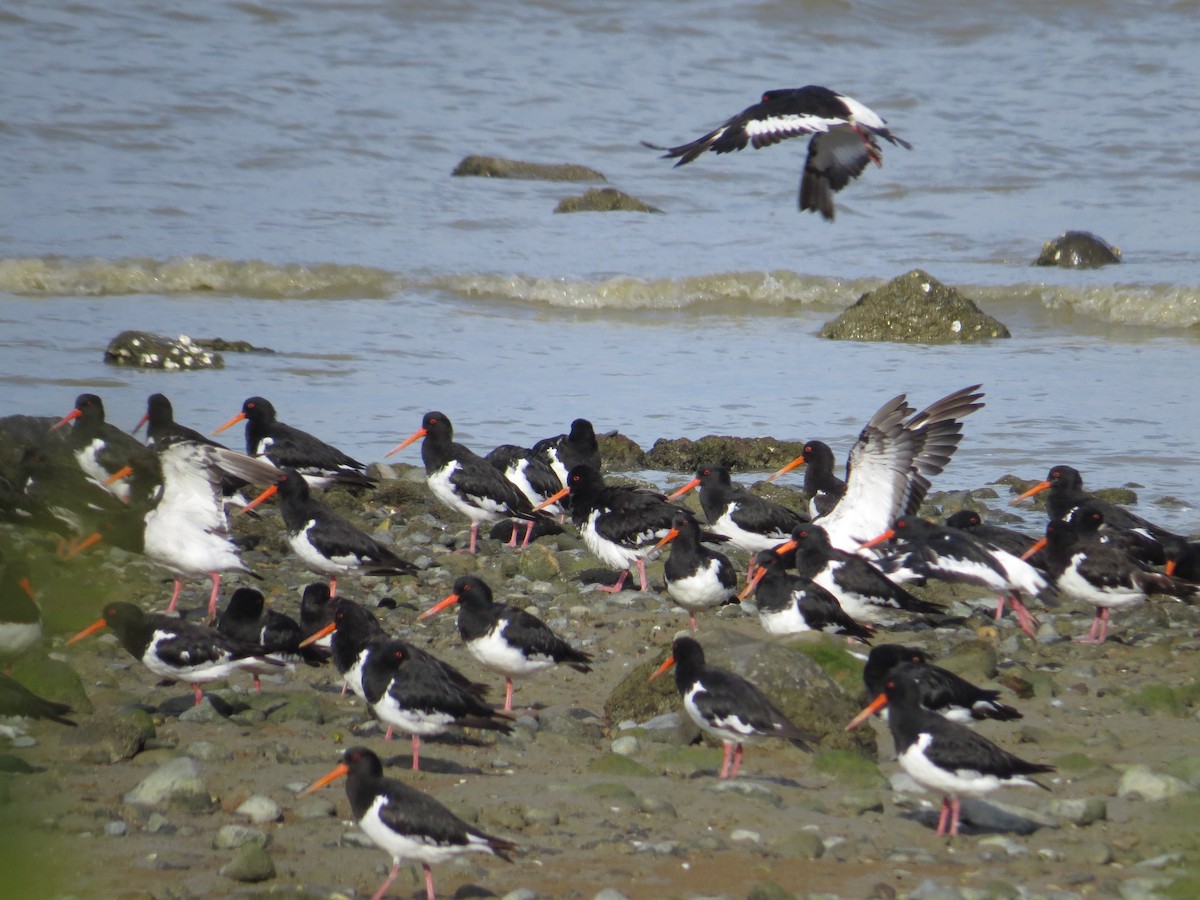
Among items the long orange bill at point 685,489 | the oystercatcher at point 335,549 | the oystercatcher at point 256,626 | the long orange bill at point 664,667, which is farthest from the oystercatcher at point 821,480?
the oystercatcher at point 256,626

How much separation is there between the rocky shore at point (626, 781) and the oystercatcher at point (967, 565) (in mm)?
265

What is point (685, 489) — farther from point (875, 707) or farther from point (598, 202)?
point (598, 202)

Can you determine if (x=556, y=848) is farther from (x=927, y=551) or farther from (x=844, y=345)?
(x=844, y=345)

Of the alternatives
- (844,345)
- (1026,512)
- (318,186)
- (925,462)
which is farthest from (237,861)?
(318,186)

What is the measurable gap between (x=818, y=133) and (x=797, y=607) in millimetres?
3449

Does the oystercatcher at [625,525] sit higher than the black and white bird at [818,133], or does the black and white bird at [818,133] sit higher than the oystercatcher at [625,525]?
the black and white bird at [818,133]

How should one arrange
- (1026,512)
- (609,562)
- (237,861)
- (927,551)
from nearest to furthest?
(237,861) < (927,551) < (609,562) < (1026,512)

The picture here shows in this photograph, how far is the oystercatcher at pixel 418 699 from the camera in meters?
4.98

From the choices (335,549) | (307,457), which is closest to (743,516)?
(335,549)

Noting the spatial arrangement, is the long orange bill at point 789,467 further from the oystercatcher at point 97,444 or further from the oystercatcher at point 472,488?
the oystercatcher at point 97,444

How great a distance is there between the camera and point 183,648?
5.40 meters

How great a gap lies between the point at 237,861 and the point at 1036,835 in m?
2.46

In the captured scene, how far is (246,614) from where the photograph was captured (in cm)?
602

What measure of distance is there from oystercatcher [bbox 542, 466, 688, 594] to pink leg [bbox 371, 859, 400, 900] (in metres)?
3.52
